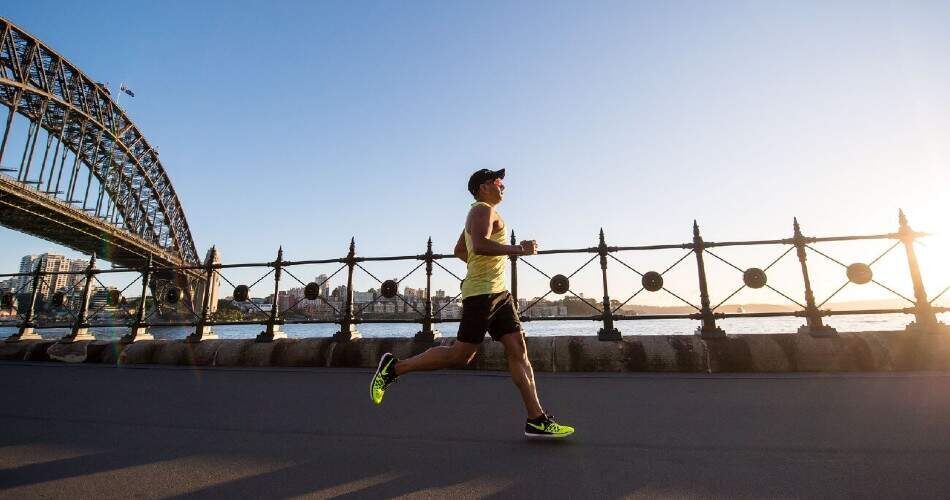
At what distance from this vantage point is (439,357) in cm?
281

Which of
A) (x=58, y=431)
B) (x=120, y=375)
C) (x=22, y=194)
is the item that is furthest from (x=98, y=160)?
(x=58, y=431)

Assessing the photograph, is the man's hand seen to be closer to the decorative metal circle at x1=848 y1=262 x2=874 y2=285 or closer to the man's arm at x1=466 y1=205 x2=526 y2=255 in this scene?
the man's arm at x1=466 y1=205 x2=526 y2=255

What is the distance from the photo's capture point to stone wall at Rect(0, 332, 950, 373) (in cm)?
460

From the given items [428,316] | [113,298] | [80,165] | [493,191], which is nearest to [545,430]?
[493,191]

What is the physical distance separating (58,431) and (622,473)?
352 cm

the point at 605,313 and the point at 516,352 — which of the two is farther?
the point at 605,313

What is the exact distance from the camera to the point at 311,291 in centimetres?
746

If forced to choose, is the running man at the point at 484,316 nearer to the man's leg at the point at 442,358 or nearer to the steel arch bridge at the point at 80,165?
the man's leg at the point at 442,358

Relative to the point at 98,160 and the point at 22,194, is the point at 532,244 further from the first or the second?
the point at 98,160

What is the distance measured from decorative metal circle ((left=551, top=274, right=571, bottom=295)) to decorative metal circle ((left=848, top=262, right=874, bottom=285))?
3952mm

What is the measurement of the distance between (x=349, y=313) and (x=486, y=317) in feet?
13.5

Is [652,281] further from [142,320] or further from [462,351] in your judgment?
[142,320]

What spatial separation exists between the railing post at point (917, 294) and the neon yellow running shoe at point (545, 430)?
521 cm

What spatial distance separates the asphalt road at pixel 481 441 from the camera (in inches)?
67.5
